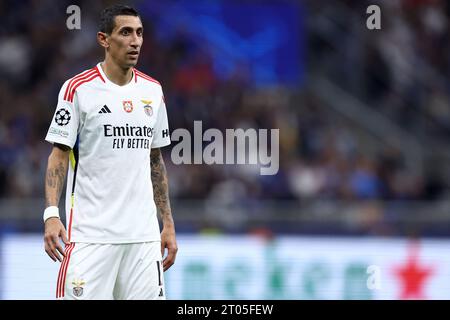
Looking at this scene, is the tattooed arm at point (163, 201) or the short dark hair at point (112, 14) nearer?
the short dark hair at point (112, 14)

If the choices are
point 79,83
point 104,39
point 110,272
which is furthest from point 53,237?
point 104,39

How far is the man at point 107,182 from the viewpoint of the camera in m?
5.97

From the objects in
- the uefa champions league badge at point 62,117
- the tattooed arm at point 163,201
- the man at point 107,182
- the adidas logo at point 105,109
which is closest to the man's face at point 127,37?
the man at point 107,182

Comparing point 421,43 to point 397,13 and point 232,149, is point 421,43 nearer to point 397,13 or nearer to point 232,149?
point 397,13

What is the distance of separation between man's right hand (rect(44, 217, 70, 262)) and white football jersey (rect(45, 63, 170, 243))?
26 centimetres

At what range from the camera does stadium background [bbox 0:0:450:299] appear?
11.5 meters

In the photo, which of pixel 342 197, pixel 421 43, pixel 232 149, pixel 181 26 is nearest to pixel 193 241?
pixel 232 149

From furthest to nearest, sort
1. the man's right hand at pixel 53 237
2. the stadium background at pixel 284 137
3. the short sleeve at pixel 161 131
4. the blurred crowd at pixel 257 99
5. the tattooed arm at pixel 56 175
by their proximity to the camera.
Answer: the blurred crowd at pixel 257 99 → the stadium background at pixel 284 137 → the short sleeve at pixel 161 131 → the tattooed arm at pixel 56 175 → the man's right hand at pixel 53 237

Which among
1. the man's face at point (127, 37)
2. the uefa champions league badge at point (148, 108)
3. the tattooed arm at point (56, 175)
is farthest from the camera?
the uefa champions league badge at point (148, 108)

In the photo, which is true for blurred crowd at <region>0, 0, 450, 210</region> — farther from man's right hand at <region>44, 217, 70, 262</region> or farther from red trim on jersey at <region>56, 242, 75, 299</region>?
man's right hand at <region>44, 217, 70, 262</region>

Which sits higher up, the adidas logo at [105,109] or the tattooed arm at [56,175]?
the adidas logo at [105,109]

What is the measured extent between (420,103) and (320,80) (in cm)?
145

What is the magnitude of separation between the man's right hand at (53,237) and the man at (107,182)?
0.16m

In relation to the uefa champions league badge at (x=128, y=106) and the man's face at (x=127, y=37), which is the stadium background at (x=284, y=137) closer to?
the uefa champions league badge at (x=128, y=106)
